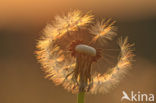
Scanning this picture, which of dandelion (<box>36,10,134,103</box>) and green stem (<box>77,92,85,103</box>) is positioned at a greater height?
dandelion (<box>36,10,134,103</box>)

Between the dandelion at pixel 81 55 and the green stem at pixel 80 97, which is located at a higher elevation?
the dandelion at pixel 81 55

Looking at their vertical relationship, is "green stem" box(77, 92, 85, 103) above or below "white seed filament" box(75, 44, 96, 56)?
below

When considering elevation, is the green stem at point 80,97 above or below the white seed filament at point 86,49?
below

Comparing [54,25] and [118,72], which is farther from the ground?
[54,25]

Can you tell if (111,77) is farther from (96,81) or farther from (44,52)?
(44,52)

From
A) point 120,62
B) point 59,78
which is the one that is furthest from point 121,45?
point 59,78

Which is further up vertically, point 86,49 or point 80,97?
point 86,49
